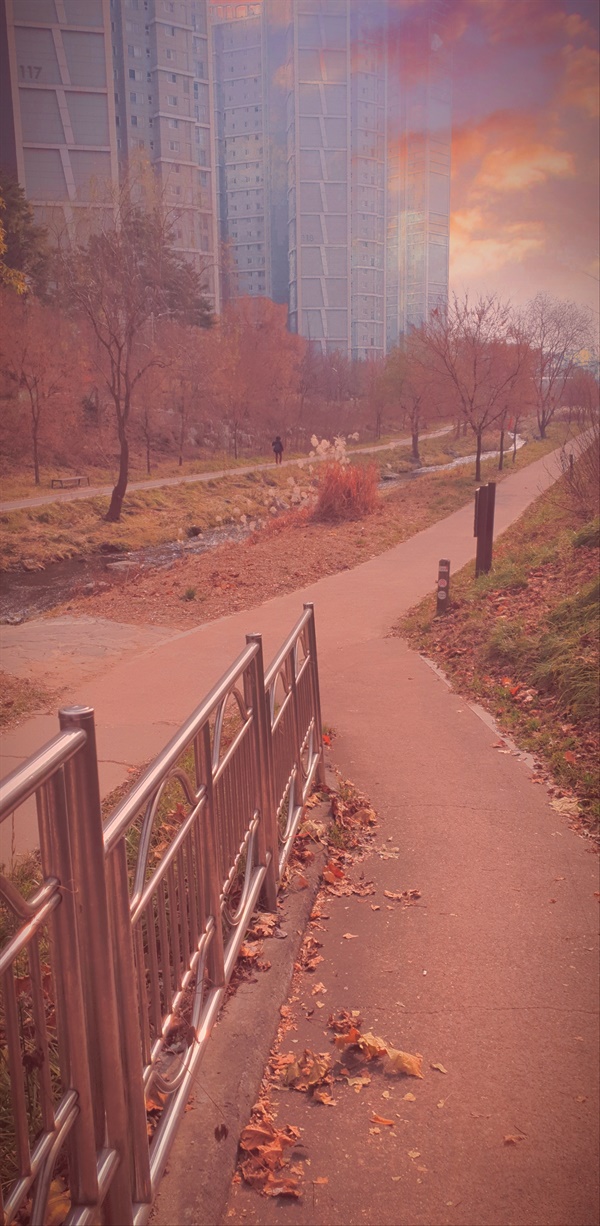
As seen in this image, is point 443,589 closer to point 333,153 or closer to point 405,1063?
point 405,1063

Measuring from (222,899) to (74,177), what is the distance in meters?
8.95

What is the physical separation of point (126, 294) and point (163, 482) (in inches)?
137

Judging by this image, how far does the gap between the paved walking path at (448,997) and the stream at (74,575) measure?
12.5 feet

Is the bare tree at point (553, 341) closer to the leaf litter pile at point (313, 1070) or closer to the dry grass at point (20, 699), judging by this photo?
the dry grass at point (20, 699)

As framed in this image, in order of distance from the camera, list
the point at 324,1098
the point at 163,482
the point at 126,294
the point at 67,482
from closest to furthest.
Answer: the point at 324,1098 → the point at 67,482 → the point at 126,294 → the point at 163,482

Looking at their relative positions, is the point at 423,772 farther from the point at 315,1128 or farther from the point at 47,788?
the point at 47,788

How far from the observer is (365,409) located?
27.4 metres

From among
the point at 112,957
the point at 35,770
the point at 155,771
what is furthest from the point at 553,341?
the point at 35,770

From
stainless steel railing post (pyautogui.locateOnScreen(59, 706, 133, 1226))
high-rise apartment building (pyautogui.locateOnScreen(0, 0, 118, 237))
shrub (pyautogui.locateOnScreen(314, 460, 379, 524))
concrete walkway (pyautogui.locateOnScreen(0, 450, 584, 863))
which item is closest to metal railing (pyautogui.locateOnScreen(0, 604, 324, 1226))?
stainless steel railing post (pyautogui.locateOnScreen(59, 706, 133, 1226))

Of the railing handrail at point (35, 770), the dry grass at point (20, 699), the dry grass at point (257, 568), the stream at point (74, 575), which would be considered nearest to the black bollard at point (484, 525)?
the dry grass at point (257, 568)

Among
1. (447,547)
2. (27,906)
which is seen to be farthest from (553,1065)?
(447,547)

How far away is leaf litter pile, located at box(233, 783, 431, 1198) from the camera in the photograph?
81.7 inches

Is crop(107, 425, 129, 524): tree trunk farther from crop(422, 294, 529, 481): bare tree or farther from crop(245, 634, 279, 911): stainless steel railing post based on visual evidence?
crop(422, 294, 529, 481): bare tree

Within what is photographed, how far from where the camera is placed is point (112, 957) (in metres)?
1.48
